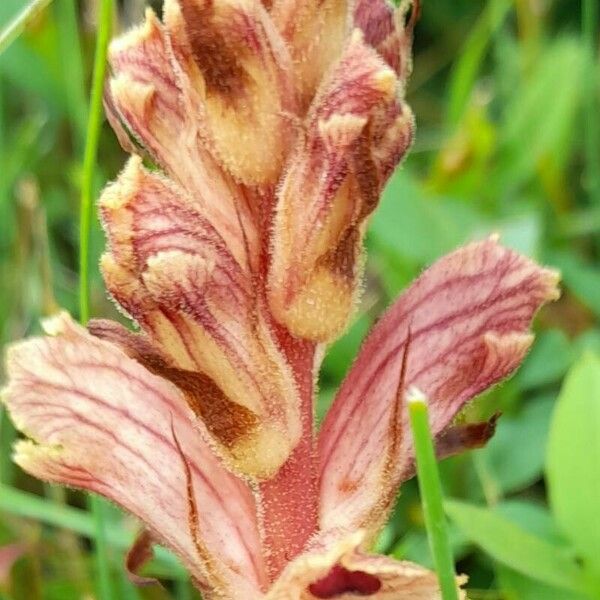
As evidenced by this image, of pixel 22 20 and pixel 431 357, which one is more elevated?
pixel 22 20

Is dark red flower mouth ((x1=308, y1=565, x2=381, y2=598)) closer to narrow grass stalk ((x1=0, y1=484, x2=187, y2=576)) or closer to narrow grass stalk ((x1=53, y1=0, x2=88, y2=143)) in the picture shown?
narrow grass stalk ((x1=0, y1=484, x2=187, y2=576))

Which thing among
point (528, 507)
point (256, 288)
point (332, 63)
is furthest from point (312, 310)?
point (528, 507)

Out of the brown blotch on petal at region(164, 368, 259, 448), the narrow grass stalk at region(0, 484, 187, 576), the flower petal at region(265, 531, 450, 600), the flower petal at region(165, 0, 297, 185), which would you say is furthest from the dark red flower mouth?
the narrow grass stalk at region(0, 484, 187, 576)

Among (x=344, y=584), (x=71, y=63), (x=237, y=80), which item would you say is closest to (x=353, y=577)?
(x=344, y=584)

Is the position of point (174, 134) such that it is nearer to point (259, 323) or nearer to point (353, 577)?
point (259, 323)

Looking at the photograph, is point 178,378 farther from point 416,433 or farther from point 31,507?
point 31,507
